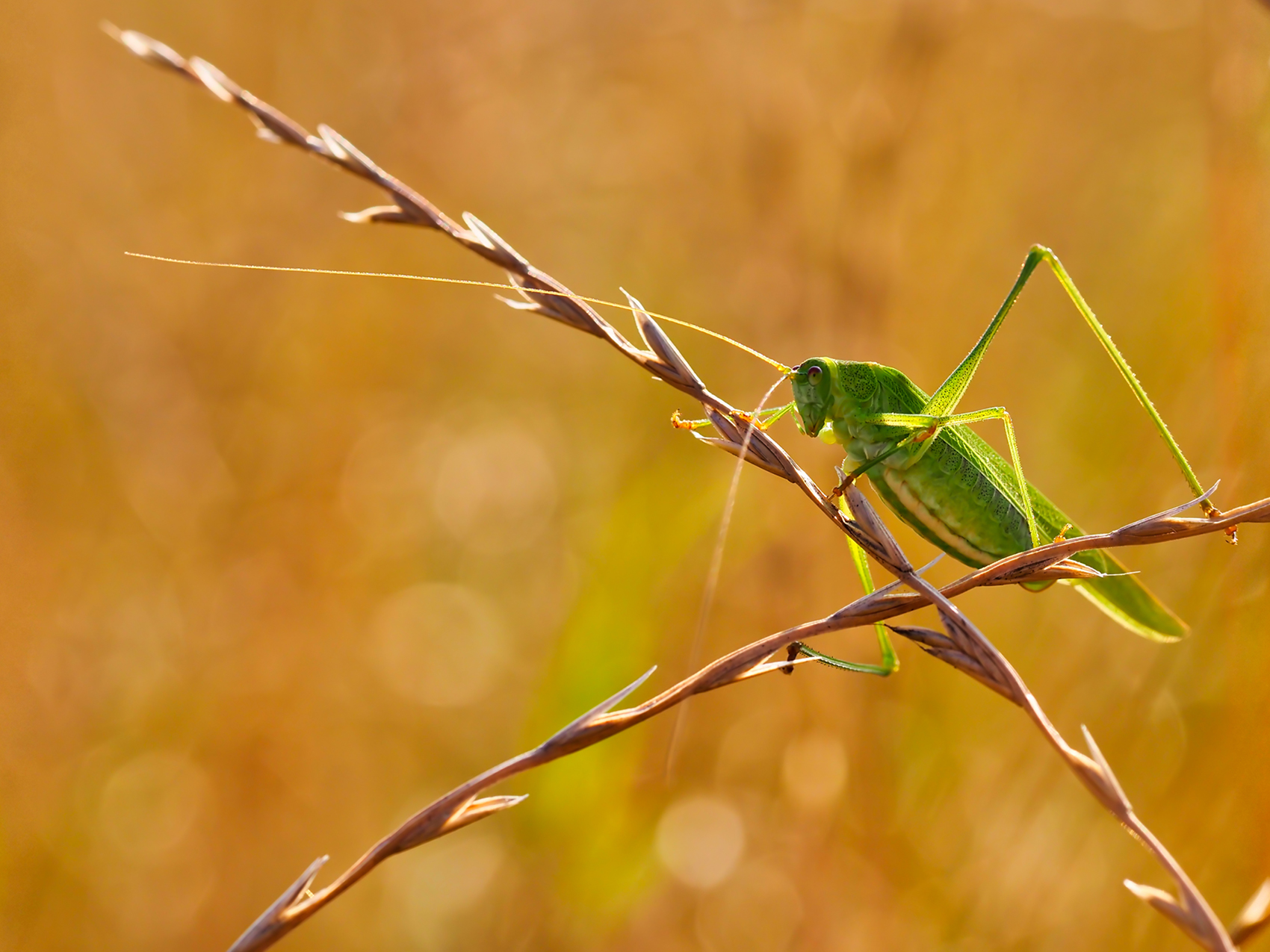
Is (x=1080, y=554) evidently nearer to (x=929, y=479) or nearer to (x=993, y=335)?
(x=929, y=479)

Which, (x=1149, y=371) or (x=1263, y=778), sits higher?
(x=1149, y=371)

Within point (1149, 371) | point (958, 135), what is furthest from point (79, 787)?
point (958, 135)

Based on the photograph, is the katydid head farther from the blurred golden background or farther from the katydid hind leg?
the blurred golden background

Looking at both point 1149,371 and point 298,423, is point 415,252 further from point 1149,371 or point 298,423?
point 1149,371

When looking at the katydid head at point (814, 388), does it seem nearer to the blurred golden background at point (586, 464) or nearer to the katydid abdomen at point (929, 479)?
the katydid abdomen at point (929, 479)

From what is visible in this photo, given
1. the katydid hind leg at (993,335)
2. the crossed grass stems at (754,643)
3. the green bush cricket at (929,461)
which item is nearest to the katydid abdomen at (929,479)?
the green bush cricket at (929,461)
